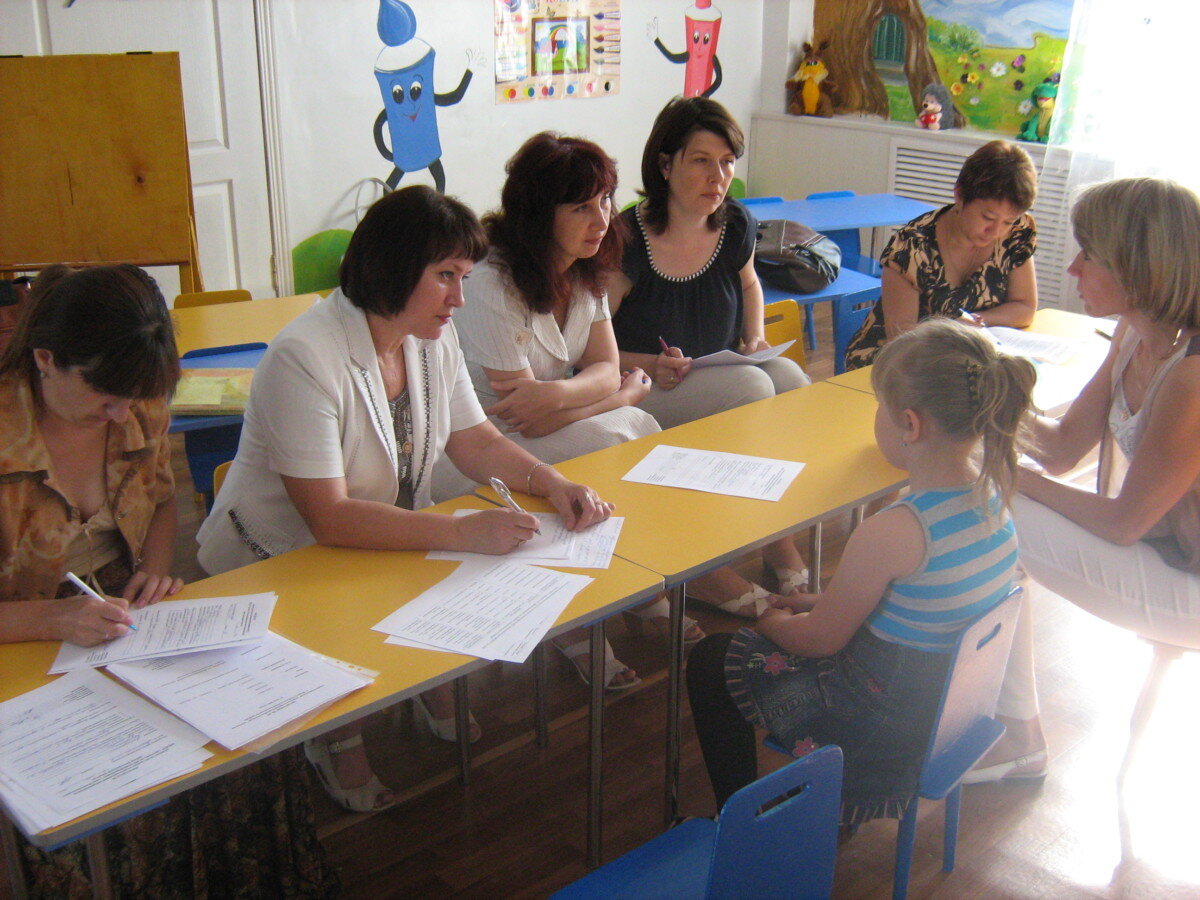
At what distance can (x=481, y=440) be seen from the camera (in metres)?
2.34

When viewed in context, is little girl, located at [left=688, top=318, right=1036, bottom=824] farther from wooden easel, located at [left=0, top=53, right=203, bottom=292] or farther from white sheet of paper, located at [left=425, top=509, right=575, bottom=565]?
wooden easel, located at [left=0, top=53, right=203, bottom=292]

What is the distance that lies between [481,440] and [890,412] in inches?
35.3

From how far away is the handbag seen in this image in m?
3.96

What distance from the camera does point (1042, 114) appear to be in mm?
5727

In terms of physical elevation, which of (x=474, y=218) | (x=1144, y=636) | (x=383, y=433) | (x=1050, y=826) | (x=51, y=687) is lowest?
(x=1050, y=826)

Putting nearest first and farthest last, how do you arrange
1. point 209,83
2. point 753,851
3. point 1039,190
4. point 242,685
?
point 753,851
point 242,685
point 209,83
point 1039,190

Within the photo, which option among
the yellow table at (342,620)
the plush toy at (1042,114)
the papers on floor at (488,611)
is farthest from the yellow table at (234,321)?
the plush toy at (1042,114)

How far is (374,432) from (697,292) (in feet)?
4.79

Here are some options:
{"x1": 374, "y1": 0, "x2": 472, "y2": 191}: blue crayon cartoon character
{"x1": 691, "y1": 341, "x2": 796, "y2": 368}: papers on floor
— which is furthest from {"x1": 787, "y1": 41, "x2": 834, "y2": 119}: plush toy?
{"x1": 691, "y1": 341, "x2": 796, "y2": 368}: papers on floor

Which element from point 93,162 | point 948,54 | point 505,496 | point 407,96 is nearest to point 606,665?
point 505,496

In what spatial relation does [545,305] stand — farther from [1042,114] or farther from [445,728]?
[1042,114]

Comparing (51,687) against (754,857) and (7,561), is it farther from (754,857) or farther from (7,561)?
(754,857)

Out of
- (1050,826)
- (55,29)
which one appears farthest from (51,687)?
(55,29)

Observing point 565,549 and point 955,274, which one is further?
point 955,274
